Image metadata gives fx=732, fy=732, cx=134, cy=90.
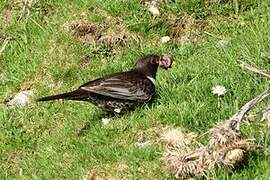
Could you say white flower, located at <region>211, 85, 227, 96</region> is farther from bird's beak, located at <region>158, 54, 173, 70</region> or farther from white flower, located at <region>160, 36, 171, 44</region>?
white flower, located at <region>160, 36, 171, 44</region>

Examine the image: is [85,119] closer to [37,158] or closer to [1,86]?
[37,158]

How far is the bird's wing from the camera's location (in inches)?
280

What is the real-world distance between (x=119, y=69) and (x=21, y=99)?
1.22 m

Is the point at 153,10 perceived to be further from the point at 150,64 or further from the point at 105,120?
the point at 105,120

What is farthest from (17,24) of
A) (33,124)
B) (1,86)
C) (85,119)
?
(85,119)

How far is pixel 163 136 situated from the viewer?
20.6 feet

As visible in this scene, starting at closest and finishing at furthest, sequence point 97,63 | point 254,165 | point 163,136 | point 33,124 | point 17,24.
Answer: point 254,165, point 163,136, point 33,124, point 97,63, point 17,24

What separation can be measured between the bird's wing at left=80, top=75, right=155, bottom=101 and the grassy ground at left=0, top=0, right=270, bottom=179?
143 millimetres

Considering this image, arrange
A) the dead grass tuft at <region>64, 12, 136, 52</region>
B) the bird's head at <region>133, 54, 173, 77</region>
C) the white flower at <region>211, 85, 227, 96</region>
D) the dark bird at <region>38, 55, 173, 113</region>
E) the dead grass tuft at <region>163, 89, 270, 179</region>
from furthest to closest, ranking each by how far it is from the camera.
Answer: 1. the dead grass tuft at <region>64, 12, 136, 52</region>
2. the bird's head at <region>133, 54, 173, 77</region>
3. the dark bird at <region>38, 55, 173, 113</region>
4. the white flower at <region>211, 85, 227, 96</region>
5. the dead grass tuft at <region>163, 89, 270, 179</region>

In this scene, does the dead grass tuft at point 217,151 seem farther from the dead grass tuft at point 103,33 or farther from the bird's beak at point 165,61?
the dead grass tuft at point 103,33

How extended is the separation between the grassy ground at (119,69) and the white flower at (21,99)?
0.32 feet

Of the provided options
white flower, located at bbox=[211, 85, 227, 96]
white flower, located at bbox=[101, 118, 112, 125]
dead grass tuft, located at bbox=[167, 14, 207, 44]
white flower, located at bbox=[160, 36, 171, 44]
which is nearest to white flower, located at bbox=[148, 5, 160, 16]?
dead grass tuft, located at bbox=[167, 14, 207, 44]

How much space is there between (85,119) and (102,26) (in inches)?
79.1

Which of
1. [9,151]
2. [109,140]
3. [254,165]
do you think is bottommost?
[9,151]
